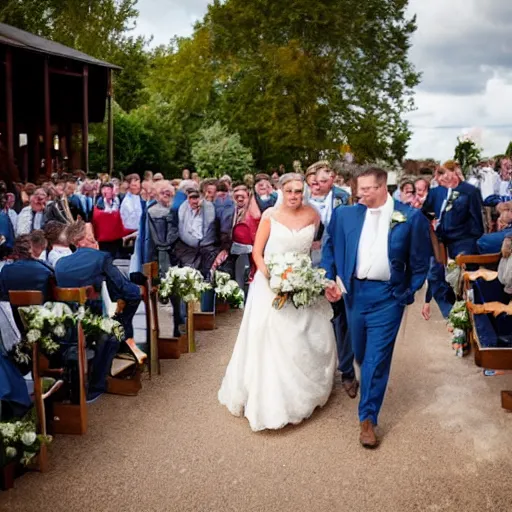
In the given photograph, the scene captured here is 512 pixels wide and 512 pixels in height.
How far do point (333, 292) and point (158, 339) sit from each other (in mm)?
2747

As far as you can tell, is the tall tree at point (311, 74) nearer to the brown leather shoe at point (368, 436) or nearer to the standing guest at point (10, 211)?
the standing guest at point (10, 211)

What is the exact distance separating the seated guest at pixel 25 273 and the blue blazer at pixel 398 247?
7.52ft

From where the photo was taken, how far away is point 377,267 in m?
5.60

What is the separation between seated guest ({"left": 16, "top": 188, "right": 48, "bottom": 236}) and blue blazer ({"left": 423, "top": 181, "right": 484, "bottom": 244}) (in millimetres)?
6543

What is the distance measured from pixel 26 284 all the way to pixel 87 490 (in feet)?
5.65

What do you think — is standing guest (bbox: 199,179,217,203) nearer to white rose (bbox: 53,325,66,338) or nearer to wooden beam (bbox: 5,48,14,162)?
white rose (bbox: 53,325,66,338)

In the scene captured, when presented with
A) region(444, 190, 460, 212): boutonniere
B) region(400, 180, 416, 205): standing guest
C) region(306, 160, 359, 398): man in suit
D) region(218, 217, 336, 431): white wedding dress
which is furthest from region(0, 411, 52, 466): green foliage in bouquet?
region(400, 180, 416, 205): standing guest

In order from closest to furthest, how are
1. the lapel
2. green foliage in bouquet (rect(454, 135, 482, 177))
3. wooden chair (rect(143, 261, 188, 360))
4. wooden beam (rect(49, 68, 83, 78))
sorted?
the lapel → wooden chair (rect(143, 261, 188, 360)) → green foliage in bouquet (rect(454, 135, 482, 177)) → wooden beam (rect(49, 68, 83, 78))

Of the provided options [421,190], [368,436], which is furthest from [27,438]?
[421,190]

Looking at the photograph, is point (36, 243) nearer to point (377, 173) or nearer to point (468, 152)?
point (377, 173)

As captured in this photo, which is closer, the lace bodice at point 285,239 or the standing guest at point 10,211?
the lace bodice at point 285,239

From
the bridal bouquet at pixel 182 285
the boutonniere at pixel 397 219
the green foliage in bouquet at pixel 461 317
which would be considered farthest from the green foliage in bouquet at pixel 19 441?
the green foliage in bouquet at pixel 461 317

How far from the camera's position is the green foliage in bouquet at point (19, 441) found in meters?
4.77

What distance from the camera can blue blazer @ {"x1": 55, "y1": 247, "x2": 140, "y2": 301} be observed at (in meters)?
6.12
